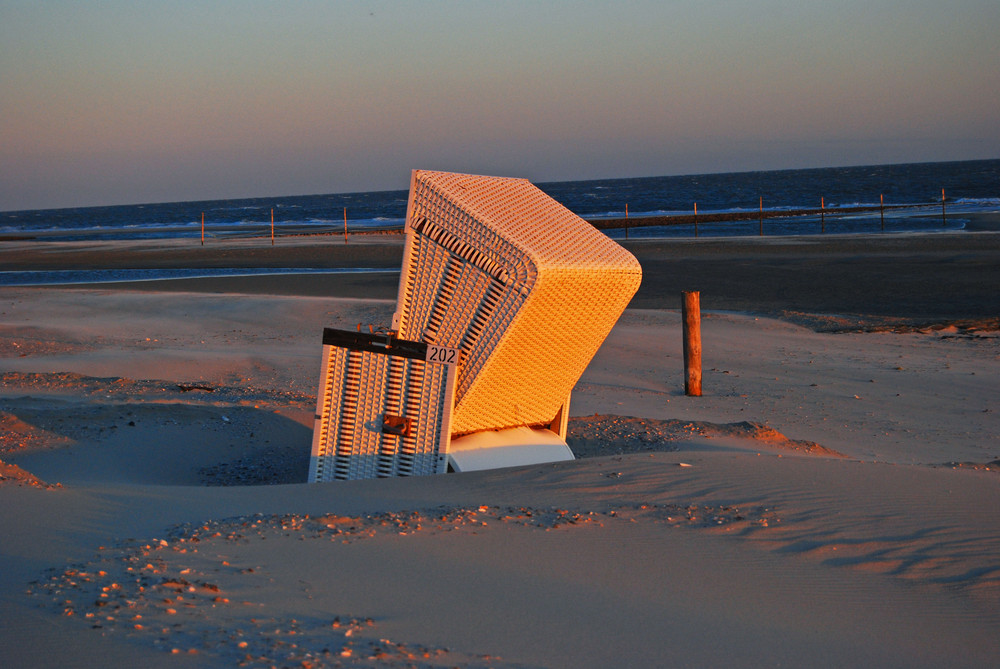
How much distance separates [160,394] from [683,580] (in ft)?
20.3

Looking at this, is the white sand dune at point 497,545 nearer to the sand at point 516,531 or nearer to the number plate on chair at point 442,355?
the sand at point 516,531

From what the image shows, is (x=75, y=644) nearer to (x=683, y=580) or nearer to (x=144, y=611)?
(x=144, y=611)

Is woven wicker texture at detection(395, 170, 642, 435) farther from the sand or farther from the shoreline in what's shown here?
the shoreline

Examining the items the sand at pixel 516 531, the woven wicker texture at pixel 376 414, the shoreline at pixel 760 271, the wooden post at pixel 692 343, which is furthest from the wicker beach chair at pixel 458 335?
the shoreline at pixel 760 271

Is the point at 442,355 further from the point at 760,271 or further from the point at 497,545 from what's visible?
the point at 760,271

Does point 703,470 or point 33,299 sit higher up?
point 33,299

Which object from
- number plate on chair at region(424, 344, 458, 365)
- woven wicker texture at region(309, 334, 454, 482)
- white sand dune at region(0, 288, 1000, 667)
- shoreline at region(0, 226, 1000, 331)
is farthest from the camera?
shoreline at region(0, 226, 1000, 331)

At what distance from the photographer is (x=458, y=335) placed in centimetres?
546

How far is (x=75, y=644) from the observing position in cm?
276

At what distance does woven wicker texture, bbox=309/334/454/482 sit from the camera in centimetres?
545

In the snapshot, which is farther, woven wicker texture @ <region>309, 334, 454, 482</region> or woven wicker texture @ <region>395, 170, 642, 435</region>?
woven wicker texture @ <region>309, 334, 454, 482</region>

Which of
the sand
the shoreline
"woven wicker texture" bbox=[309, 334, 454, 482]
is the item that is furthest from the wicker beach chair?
the shoreline

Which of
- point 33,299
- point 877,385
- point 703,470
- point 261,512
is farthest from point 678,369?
point 33,299

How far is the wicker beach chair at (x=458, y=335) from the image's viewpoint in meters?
5.28
